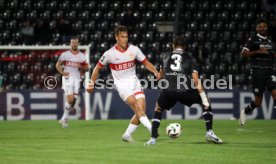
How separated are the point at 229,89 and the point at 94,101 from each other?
4302mm

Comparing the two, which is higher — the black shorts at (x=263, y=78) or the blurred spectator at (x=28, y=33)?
the blurred spectator at (x=28, y=33)

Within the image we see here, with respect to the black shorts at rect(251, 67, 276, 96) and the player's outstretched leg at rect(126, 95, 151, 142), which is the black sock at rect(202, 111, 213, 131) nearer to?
the player's outstretched leg at rect(126, 95, 151, 142)

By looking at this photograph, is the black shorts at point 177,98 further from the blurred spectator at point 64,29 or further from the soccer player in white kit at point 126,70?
the blurred spectator at point 64,29

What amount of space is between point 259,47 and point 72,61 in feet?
19.5

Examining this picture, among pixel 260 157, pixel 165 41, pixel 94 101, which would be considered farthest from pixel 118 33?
pixel 165 41

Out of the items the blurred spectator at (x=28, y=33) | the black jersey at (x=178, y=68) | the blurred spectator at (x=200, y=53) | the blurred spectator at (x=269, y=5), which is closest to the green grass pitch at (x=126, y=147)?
the black jersey at (x=178, y=68)

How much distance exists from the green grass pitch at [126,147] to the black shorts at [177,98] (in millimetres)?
714

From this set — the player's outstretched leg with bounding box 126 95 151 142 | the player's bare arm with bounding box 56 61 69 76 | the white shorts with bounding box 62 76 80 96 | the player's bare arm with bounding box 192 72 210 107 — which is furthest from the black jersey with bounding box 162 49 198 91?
the white shorts with bounding box 62 76 80 96

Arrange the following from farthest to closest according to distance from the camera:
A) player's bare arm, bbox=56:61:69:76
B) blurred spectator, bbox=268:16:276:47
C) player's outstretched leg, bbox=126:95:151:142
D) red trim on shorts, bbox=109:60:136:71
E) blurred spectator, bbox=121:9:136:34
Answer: blurred spectator, bbox=121:9:136:34
blurred spectator, bbox=268:16:276:47
player's bare arm, bbox=56:61:69:76
red trim on shorts, bbox=109:60:136:71
player's outstretched leg, bbox=126:95:151:142

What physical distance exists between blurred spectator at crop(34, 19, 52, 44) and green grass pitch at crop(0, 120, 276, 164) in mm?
7435

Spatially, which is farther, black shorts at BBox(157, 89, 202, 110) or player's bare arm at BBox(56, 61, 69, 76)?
player's bare arm at BBox(56, 61, 69, 76)

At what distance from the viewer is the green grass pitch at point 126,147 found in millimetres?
9873

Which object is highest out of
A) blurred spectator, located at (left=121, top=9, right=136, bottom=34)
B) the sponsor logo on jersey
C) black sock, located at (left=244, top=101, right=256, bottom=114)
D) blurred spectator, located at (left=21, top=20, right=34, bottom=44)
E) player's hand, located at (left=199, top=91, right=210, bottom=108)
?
blurred spectator, located at (left=121, top=9, right=136, bottom=34)

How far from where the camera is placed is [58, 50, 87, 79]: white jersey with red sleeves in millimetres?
19609
